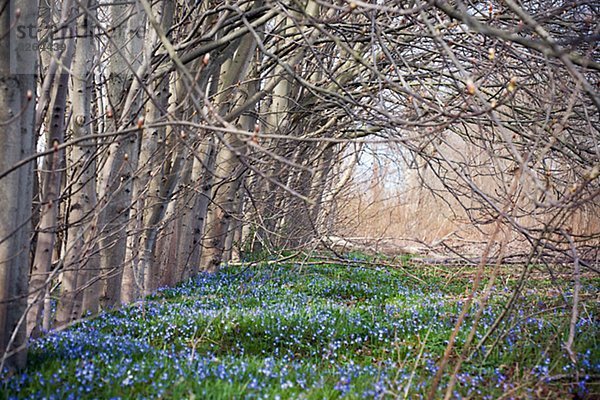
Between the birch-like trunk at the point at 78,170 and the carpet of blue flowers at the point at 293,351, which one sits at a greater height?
the birch-like trunk at the point at 78,170

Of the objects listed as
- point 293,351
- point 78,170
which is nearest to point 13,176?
point 78,170

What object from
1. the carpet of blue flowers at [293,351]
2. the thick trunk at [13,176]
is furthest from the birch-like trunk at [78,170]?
the thick trunk at [13,176]

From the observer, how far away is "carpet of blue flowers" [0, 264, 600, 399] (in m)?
3.57

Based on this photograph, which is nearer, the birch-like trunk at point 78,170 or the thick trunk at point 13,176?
the thick trunk at point 13,176

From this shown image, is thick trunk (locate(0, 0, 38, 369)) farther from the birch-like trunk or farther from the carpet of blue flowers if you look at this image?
the birch-like trunk

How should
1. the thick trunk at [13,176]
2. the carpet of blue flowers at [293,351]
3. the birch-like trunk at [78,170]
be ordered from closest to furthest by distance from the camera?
the carpet of blue flowers at [293,351] → the thick trunk at [13,176] → the birch-like trunk at [78,170]

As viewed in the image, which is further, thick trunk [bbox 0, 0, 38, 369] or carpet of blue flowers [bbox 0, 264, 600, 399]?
thick trunk [bbox 0, 0, 38, 369]

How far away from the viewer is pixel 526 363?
454 centimetres

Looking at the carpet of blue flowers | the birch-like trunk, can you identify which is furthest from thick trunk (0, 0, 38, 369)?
the birch-like trunk

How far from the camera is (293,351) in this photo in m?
5.31

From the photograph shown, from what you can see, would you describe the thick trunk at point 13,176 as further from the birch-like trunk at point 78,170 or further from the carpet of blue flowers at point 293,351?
the birch-like trunk at point 78,170

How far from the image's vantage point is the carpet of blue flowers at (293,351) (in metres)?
3.57

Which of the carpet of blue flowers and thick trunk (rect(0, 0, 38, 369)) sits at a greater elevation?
thick trunk (rect(0, 0, 38, 369))

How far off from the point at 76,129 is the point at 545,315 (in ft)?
16.2
